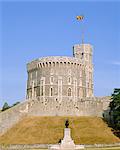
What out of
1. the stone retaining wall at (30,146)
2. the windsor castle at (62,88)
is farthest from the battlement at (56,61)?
the stone retaining wall at (30,146)

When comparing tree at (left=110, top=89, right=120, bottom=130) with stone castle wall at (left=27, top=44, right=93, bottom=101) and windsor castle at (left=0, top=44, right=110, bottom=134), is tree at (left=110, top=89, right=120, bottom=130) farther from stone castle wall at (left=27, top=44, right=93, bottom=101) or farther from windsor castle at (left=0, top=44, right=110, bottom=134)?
stone castle wall at (left=27, top=44, right=93, bottom=101)

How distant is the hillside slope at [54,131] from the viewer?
59350 mm

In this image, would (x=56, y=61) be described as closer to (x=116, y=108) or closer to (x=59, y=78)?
(x=59, y=78)

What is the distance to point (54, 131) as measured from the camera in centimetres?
6419

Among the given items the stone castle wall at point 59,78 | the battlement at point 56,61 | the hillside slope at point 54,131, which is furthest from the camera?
the battlement at point 56,61

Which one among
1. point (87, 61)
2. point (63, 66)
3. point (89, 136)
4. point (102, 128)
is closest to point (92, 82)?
point (87, 61)

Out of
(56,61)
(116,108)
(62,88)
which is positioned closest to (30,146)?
(116,108)

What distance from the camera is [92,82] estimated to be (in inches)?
3745

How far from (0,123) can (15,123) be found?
549cm

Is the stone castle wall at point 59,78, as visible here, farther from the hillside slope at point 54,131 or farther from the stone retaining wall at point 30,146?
the stone retaining wall at point 30,146

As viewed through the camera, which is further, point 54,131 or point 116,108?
point 116,108

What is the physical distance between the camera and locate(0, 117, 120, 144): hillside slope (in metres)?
59.3

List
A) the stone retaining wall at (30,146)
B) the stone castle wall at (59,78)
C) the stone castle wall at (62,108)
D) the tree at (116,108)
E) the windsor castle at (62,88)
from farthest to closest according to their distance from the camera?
the stone castle wall at (59,78) → the windsor castle at (62,88) → the stone castle wall at (62,108) → the tree at (116,108) → the stone retaining wall at (30,146)

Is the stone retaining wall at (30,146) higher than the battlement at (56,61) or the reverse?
the reverse
